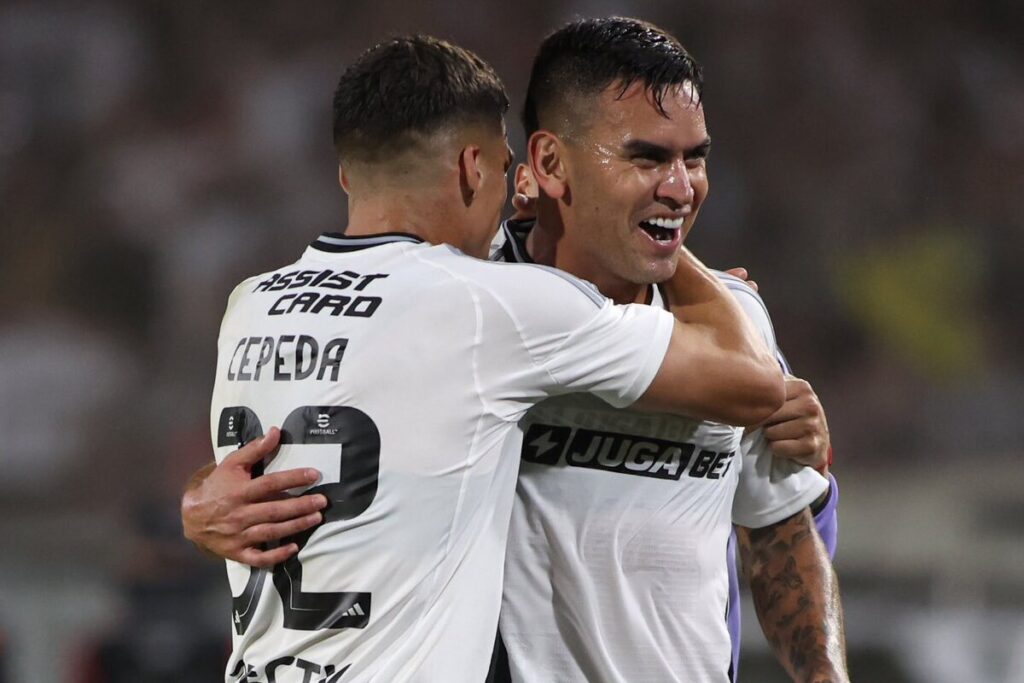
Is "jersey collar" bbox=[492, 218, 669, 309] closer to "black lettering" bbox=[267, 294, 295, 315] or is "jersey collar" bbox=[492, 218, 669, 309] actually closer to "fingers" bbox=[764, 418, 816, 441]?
"fingers" bbox=[764, 418, 816, 441]

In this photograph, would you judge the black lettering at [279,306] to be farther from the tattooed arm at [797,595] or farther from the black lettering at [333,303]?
the tattooed arm at [797,595]

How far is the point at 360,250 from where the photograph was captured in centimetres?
208

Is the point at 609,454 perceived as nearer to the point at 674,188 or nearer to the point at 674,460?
the point at 674,460

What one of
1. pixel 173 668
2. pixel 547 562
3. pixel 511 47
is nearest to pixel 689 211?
pixel 547 562

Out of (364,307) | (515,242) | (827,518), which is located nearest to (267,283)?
(364,307)

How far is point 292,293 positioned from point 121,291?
4001mm

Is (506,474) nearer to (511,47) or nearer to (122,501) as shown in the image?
(122,501)

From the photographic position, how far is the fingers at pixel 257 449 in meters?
2.00

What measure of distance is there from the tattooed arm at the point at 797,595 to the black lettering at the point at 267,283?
1124 mm

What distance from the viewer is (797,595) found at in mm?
2525

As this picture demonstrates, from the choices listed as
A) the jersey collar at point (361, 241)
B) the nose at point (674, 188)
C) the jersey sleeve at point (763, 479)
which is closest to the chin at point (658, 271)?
the nose at point (674, 188)

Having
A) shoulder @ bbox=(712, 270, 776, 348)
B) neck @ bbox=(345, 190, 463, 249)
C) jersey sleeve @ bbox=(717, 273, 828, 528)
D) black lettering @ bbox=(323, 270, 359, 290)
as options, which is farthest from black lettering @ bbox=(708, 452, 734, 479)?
black lettering @ bbox=(323, 270, 359, 290)

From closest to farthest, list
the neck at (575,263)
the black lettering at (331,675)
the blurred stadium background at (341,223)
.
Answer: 1. the black lettering at (331,675)
2. the neck at (575,263)
3. the blurred stadium background at (341,223)

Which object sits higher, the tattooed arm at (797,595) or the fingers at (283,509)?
the fingers at (283,509)
